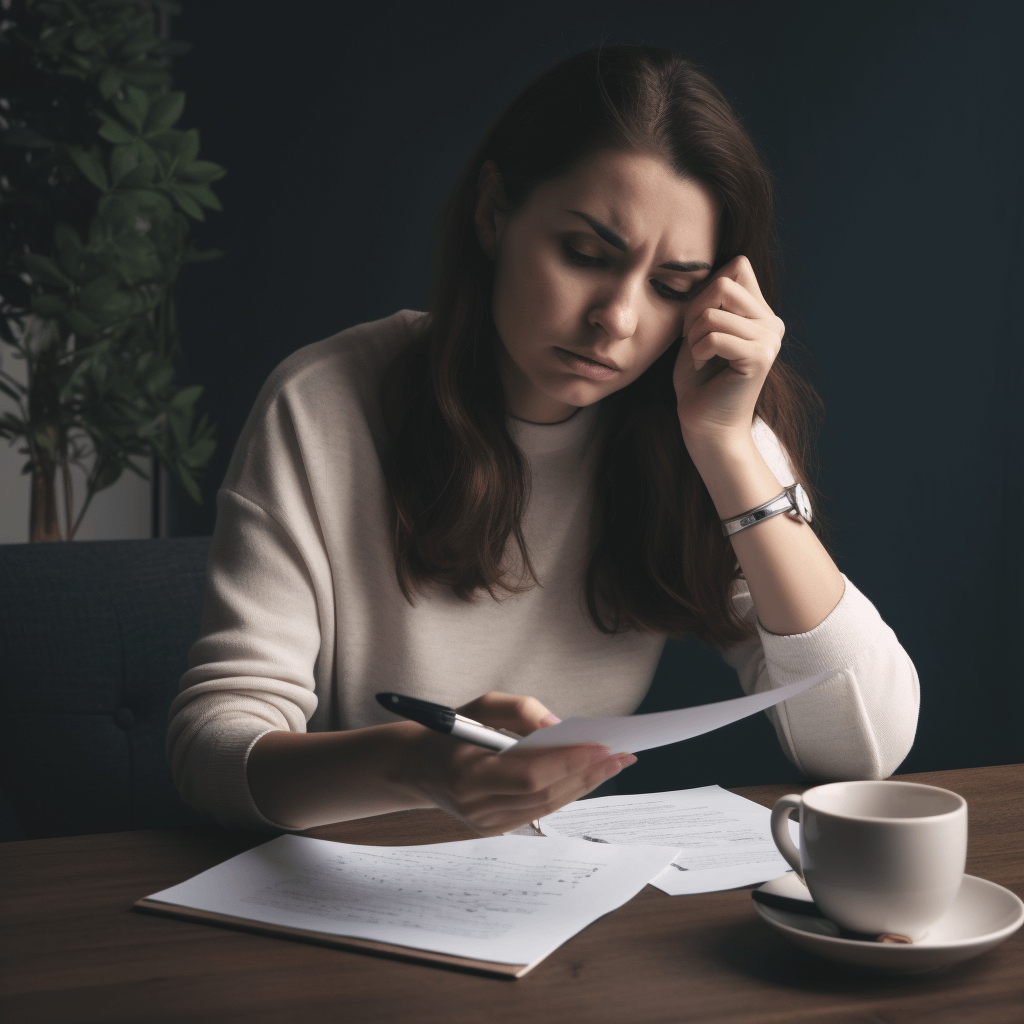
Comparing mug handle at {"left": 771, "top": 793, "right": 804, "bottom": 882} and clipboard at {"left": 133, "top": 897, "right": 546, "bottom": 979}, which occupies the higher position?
mug handle at {"left": 771, "top": 793, "right": 804, "bottom": 882}

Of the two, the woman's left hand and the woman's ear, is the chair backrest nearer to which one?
the woman's ear

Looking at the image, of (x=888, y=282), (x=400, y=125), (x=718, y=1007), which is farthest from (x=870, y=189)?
(x=718, y=1007)

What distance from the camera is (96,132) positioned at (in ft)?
6.97

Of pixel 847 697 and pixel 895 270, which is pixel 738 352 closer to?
pixel 847 697

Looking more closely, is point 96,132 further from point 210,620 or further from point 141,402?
point 210,620

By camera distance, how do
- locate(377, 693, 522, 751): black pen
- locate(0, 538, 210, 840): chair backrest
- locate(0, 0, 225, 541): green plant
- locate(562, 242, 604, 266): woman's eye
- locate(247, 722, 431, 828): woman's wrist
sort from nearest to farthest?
locate(377, 693, 522, 751): black pen → locate(247, 722, 431, 828): woman's wrist → locate(562, 242, 604, 266): woman's eye → locate(0, 538, 210, 840): chair backrest → locate(0, 0, 225, 541): green plant

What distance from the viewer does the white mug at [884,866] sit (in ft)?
2.02

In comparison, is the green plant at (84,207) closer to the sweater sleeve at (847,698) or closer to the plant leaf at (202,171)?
the plant leaf at (202,171)

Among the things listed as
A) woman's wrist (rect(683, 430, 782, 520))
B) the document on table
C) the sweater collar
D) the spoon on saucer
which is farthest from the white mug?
the sweater collar

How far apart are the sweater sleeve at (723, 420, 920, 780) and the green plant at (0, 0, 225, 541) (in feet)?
4.95

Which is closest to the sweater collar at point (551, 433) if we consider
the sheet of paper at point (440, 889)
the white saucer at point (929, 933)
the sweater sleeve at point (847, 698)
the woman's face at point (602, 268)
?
the woman's face at point (602, 268)

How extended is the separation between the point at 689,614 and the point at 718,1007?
755mm

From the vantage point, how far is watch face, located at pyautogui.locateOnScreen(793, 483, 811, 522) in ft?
3.86

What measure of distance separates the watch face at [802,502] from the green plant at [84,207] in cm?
145
